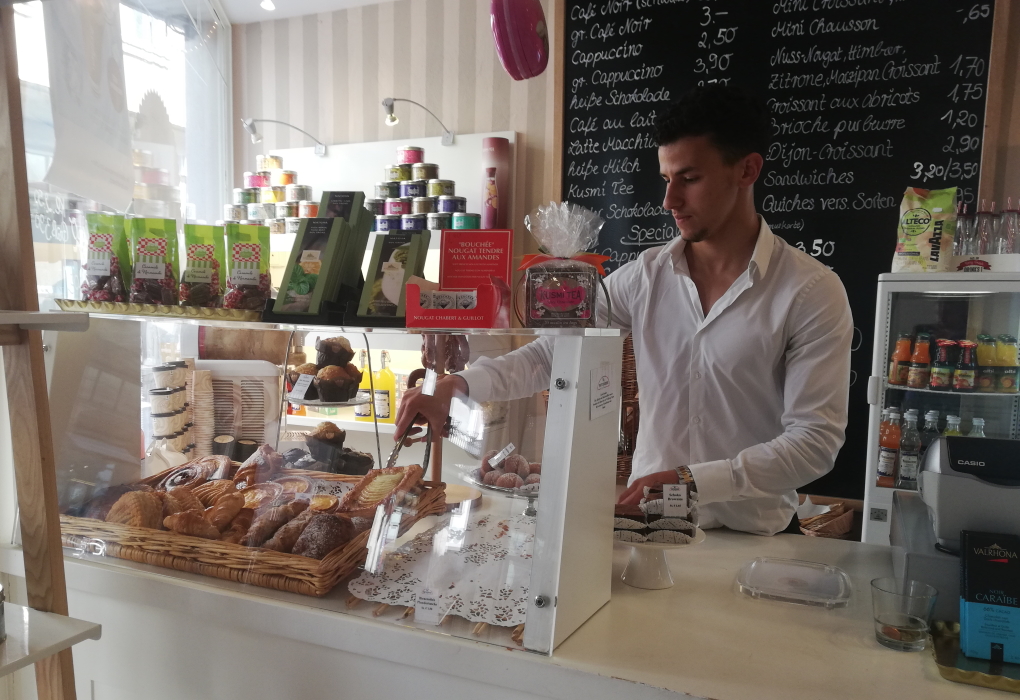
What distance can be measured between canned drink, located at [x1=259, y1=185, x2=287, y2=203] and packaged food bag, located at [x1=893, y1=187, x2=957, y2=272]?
10.1 ft

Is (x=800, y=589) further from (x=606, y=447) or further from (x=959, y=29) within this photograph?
(x=959, y=29)

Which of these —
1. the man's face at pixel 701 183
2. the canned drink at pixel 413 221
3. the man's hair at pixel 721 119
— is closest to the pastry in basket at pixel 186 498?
the man's face at pixel 701 183

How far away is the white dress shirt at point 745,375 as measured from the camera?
181 cm

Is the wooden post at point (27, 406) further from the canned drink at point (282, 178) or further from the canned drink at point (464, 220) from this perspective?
the canned drink at point (282, 178)

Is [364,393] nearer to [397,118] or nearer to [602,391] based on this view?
[602,391]

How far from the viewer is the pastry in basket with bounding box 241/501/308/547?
4.21 ft

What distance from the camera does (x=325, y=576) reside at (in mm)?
1206

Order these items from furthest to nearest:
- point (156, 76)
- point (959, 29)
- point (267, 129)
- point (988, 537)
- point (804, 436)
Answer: point (267, 129)
point (156, 76)
point (959, 29)
point (804, 436)
point (988, 537)

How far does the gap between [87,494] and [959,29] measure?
11.3 ft

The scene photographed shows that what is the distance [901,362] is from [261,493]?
262 centimetres

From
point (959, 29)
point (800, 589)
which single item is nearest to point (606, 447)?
point (800, 589)

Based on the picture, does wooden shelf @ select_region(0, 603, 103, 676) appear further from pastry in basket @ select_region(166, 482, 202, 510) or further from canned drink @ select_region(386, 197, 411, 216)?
canned drink @ select_region(386, 197, 411, 216)

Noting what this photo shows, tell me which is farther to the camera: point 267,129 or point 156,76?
point 267,129

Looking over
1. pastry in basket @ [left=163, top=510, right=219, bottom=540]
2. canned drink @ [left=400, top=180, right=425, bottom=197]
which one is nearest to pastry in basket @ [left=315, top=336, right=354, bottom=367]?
pastry in basket @ [left=163, top=510, right=219, bottom=540]
